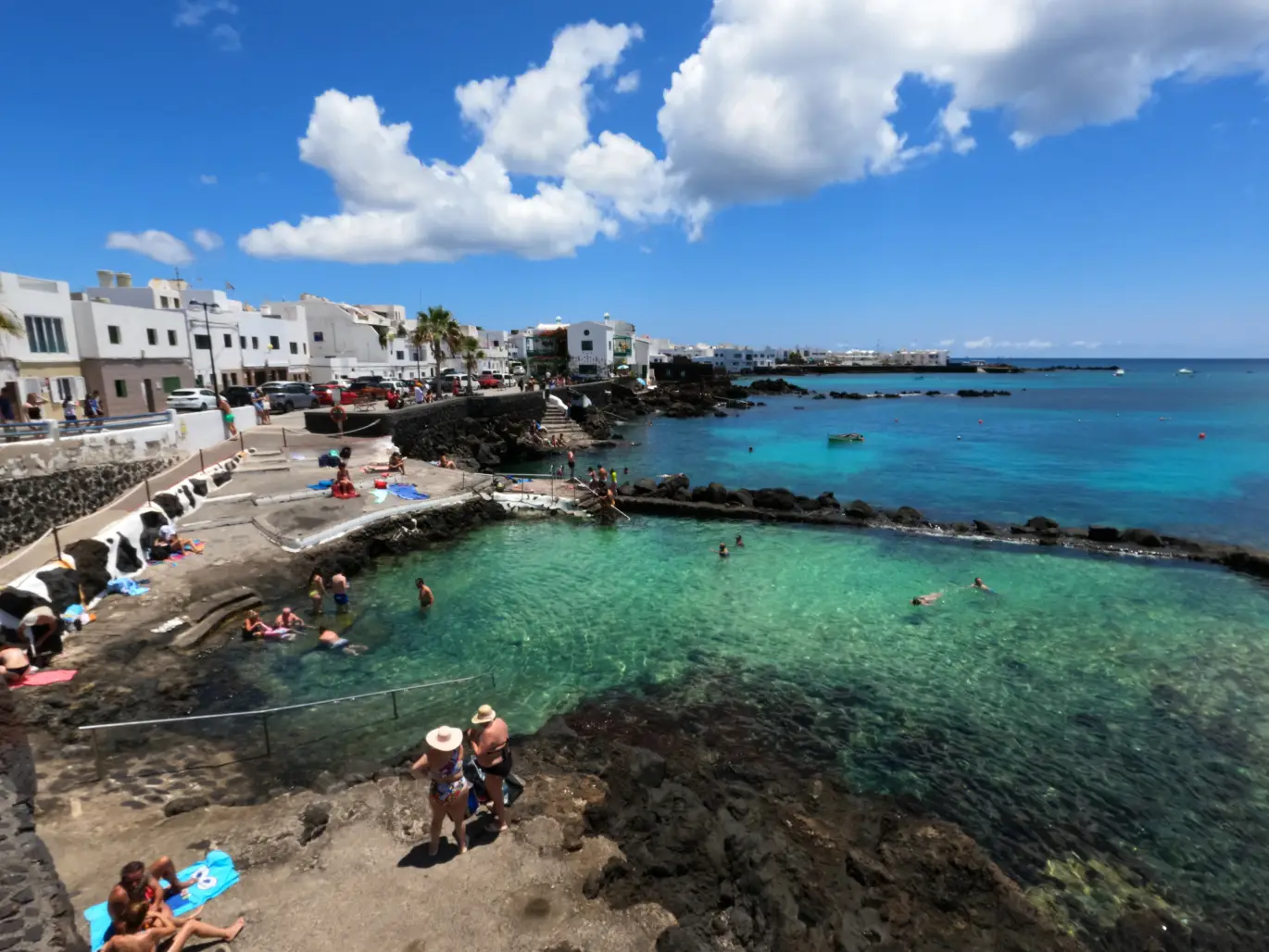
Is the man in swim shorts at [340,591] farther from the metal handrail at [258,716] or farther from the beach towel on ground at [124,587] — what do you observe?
the metal handrail at [258,716]

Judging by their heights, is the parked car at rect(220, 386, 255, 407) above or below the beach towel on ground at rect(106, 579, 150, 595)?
above

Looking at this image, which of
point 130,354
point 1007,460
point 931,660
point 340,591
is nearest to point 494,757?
point 340,591

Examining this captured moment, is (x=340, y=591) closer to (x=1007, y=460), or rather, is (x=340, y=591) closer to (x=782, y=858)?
(x=782, y=858)

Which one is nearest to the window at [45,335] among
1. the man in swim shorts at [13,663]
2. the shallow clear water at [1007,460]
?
the man in swim shorts at [13,663]

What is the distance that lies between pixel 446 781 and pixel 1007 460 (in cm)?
5632

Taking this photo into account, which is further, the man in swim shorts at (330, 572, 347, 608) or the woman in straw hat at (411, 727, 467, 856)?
the man in swim shorts at (330, 572, 347, 608)

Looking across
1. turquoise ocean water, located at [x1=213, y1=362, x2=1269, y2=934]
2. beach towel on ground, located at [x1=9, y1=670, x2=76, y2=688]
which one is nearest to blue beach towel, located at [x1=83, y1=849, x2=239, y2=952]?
turquoise ocean water, located at [x1=213, y1=362, x2=1269, y2=934]

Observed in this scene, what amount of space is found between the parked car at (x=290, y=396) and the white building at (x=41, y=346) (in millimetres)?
10965

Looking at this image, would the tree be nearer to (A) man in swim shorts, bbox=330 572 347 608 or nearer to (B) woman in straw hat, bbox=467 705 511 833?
(A) man in swim shorts, bbox=330 572 347 608

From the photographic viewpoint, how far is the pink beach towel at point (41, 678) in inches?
459

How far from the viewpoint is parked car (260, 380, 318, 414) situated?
41.7m

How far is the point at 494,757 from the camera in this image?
8570 mm

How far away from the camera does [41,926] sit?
18.7ft

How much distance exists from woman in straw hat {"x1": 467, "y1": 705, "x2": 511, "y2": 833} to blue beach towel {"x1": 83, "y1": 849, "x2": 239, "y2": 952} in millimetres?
3148
